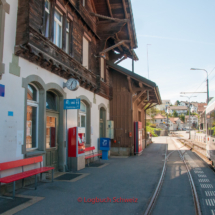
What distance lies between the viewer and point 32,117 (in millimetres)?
7805

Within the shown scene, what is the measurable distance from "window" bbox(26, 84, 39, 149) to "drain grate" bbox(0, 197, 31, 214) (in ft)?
6.80

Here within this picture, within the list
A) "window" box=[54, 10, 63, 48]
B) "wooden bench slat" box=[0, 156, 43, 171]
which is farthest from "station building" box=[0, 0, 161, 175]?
"wooden bench slat" box=[0, 156, 43, 171]

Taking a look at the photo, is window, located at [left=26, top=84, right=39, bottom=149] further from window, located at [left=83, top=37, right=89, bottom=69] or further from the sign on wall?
window, located at [left=83, top=37, right=89, bottom=69]

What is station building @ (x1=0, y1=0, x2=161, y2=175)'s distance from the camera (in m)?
6.53

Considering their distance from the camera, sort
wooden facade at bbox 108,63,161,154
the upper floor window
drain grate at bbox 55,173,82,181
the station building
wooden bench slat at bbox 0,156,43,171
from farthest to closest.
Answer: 1. wooden facade at bbox 108,63,161,154
2. the upper floor window
3. drain grate at bbox 55,173,82,181
4. the station building
5. wooden bench slat at bbox 0,156,43,171

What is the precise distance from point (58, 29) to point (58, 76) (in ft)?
6.42

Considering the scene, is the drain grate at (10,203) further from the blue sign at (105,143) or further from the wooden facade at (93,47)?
the blue sign at (105,143)

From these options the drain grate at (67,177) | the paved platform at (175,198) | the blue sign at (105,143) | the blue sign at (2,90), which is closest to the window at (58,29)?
the blue sign at (2,90)

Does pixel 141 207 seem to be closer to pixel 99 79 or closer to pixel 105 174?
pixel 105 174

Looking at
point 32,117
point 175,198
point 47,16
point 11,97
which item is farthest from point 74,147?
point 47,16

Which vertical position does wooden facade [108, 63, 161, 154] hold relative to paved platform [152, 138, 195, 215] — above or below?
above

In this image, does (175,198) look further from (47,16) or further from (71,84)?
(47,16)

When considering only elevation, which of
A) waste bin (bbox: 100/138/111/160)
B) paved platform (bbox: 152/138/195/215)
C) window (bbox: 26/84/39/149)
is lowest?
paved platform (bbox: 152/138/195/215)

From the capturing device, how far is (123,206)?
17.7 feet
